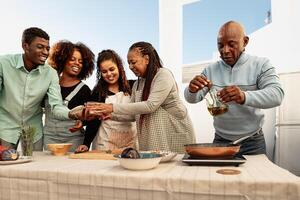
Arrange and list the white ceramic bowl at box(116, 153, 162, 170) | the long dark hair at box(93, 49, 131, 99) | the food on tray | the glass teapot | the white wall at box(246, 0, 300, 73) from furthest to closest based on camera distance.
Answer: the white wall at box(246, 0, 300, 73) < the long dark hair at box(93, 49, 131, 99) < the glass teapot < the food on tray < the white ceramic bowl at box(116, 153, 162, 170)

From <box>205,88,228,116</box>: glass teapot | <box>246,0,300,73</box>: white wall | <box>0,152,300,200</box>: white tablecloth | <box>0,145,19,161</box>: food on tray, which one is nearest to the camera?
<box>0,152,300,200</box>: white tablecloth

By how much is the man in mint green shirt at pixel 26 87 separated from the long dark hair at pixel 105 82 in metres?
0.30

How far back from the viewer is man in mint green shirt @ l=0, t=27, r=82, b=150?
1.82 meters

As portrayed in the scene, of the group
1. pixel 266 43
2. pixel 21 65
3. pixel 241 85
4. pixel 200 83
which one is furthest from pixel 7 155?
pixel 266 43

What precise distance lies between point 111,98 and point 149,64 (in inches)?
14.0

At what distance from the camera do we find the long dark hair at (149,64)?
1809mm

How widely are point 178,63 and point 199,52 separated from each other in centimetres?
33

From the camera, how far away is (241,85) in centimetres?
158

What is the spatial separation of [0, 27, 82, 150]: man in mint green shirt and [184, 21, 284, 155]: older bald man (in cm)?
87

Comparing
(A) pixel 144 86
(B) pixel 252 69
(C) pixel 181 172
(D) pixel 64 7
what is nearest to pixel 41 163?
(C) pixel 181 172

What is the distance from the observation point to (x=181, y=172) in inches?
38.3

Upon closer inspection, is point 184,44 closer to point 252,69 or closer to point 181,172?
point 252,69

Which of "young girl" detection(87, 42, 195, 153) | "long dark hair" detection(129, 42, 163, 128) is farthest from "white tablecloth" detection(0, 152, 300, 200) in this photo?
"long dark hair" detection(129, 42, 163, 128)

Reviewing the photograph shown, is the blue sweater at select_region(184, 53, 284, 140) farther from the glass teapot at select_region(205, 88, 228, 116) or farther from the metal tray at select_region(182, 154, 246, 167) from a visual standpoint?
the metal tray at select_region(182, 154, 246, 167)
